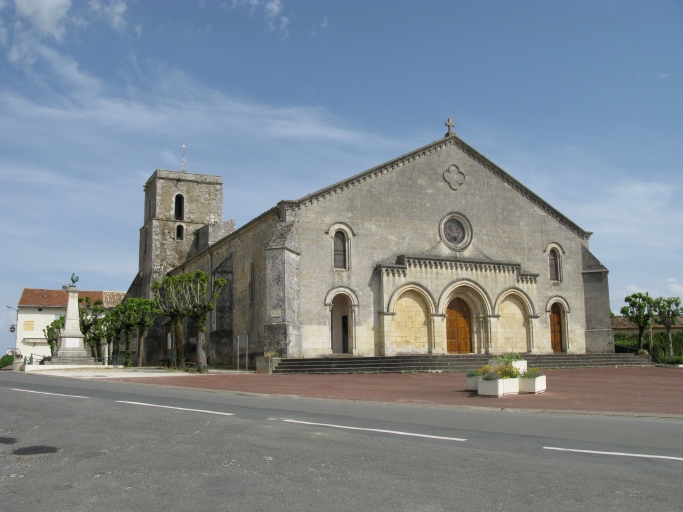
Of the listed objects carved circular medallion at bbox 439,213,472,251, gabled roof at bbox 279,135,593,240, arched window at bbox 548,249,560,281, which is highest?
gabled roof at bbox 279,135,593,240

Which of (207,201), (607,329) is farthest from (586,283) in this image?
(207,201)

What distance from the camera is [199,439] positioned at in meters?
8.52

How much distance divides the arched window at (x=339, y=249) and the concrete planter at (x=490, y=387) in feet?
50.8

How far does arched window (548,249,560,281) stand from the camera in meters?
37.2

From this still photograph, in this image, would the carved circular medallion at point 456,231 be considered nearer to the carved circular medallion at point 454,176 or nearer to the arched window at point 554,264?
the carved circular medallion at point 454,176

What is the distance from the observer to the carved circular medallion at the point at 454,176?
35.0 metres

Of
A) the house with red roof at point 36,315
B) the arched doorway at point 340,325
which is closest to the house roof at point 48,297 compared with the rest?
the house with red roof at point 36,315

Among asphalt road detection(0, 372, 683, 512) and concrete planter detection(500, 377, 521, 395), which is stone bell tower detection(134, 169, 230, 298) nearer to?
concrete planter detection(500, 377, 521, 395)

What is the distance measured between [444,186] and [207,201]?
2649 centimetres

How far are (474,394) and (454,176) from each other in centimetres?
1984

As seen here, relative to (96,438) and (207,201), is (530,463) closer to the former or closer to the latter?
(96,438)

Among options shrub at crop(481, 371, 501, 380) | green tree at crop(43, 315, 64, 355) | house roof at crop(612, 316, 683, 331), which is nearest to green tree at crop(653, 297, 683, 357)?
house roof at crop(612, 316, 683, 331)

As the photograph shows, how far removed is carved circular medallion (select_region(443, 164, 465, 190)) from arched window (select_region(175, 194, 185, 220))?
2702cm

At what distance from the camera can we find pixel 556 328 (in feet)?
121
